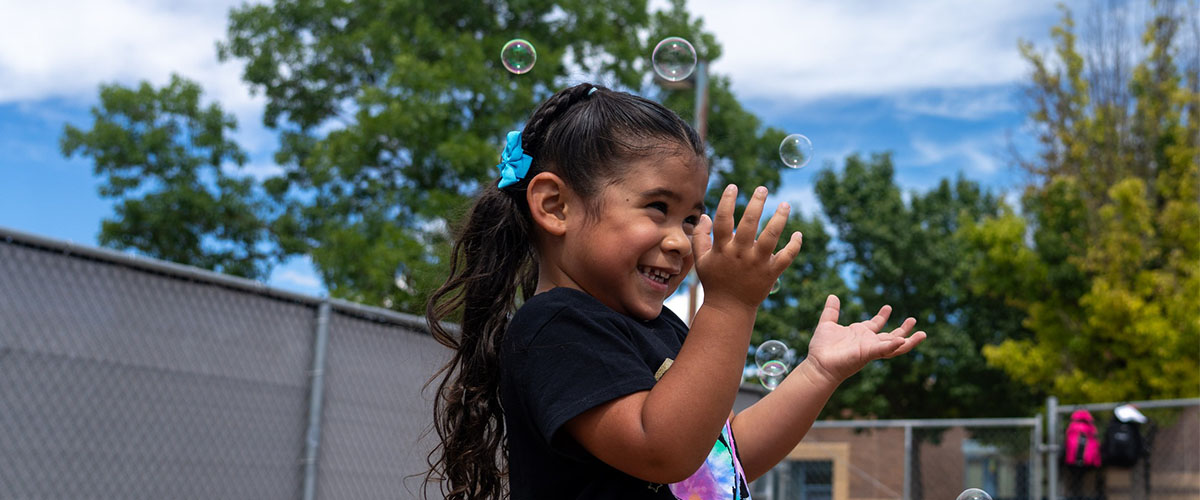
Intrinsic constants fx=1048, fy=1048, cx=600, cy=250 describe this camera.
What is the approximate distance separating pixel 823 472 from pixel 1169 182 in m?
9.74

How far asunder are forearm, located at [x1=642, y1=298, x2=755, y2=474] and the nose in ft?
0.54

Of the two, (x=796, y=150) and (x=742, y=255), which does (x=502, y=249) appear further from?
(x=796, y=150)

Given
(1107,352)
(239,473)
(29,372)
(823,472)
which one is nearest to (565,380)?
(29,372)

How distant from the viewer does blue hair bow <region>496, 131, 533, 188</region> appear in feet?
6.86

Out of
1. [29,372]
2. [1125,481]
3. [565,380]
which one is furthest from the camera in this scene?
[1125,481]

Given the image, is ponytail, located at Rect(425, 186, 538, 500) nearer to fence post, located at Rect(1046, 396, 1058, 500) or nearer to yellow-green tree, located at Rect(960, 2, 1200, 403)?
fence post, located at Rect(1046, 396, 1058, 500)

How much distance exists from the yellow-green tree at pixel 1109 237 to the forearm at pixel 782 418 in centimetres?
1516

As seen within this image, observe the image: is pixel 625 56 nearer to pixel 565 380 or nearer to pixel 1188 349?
pixel 1188 349

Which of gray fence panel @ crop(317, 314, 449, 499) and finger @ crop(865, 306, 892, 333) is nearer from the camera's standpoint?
finger @ crop(865, 306, 892, 333)

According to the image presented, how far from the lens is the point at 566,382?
1670 mm

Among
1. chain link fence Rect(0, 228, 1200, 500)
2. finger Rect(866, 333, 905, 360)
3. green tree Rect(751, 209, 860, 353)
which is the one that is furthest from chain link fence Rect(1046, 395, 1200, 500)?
green tree Rect(751, 209, 860, 353)

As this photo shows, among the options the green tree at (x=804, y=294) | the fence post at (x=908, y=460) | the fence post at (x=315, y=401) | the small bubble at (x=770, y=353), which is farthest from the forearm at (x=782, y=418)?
the green tree at (x=804, y=294)

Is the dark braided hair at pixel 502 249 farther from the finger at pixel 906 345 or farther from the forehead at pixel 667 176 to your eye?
the finger at pixel 906 345

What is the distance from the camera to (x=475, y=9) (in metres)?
21.5
